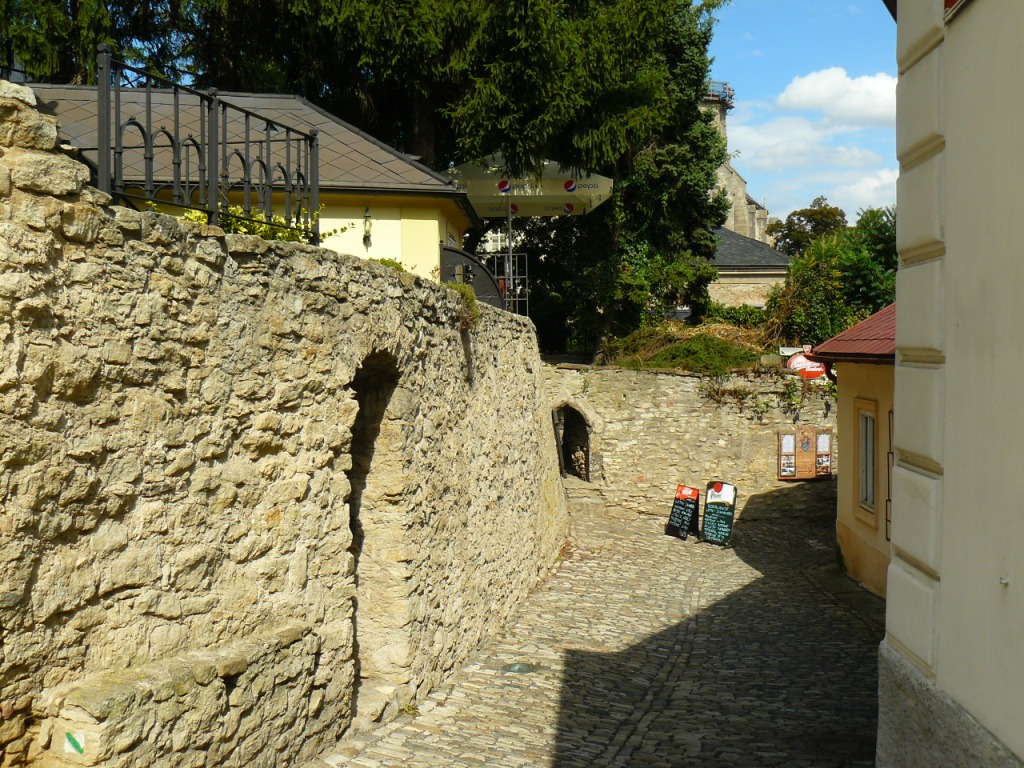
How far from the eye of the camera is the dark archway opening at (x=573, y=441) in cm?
1959

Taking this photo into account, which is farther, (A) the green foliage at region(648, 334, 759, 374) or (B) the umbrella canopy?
(A) the green foliage at region(648, 334, 759, 374)

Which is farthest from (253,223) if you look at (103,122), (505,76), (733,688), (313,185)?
(505,76)

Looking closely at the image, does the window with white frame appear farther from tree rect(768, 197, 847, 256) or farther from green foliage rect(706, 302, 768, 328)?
tree rect(768, 197, 847, 256)

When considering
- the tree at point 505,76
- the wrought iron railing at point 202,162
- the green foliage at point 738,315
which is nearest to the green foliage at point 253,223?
the wrought iron railing at point 202,162

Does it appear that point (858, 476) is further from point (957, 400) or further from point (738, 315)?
point (738, 315)

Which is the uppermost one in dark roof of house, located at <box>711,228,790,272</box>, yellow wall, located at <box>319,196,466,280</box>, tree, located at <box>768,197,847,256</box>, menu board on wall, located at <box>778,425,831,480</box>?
tree, located at <box>768,197,847,256</box>

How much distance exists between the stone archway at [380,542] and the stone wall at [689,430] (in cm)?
1215

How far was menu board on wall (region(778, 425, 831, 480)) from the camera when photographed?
18500 millimetres

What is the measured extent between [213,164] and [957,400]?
387cm

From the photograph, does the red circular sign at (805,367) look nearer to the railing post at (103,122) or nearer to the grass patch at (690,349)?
the grass patch at (690,349)

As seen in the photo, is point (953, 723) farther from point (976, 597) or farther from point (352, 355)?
point (352, 355)

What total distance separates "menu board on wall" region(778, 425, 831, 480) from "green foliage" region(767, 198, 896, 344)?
3.16 meters

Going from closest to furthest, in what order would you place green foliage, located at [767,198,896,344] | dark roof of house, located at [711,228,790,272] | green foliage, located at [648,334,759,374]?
green foliage, located at [648,334,759,374]
green foliage, located at [767,198,896,344]
dark roof of house, located at [711,228,790,272]

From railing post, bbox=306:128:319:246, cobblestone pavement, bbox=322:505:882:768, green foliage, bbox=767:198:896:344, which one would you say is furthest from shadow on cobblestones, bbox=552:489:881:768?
green foliage, bbox=767:198:896:344
